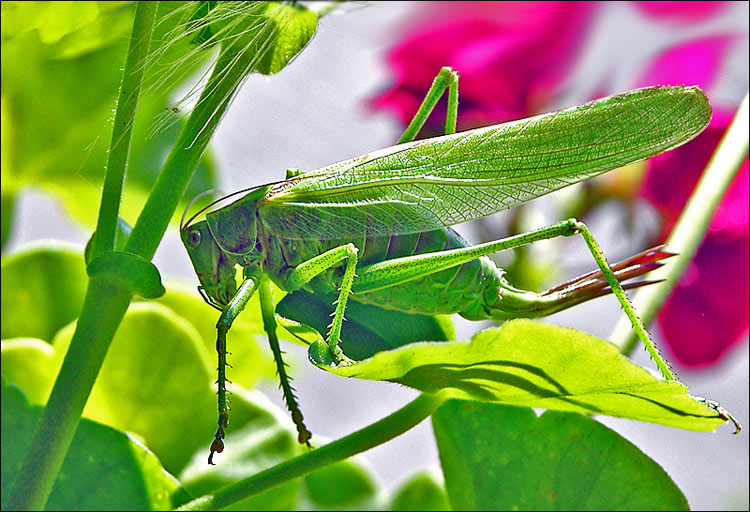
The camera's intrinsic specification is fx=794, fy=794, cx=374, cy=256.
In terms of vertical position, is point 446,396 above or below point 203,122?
below

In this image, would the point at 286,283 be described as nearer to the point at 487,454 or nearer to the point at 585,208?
the point at 487,454

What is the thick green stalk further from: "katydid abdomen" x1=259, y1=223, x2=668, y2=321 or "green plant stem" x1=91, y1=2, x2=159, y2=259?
"katydid abdomen" x1=259, y1=223, x2=668, y2=321

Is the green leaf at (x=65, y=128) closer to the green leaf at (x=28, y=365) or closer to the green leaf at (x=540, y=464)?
the green leaf at (x=28, y=365)

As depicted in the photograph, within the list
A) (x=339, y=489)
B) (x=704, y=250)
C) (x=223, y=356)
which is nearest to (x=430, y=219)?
(x=223, y=356)

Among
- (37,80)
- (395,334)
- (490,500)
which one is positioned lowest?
(490,500)

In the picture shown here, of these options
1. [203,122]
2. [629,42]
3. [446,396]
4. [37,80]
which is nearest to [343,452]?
[446,396]

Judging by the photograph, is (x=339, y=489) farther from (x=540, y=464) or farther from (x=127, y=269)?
(x=127, y=269)

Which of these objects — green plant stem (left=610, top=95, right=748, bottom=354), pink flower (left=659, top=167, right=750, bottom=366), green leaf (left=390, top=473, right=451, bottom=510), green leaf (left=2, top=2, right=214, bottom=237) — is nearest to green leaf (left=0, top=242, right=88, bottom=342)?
green leaf (left=2, top=2, right=214, bottom=237)

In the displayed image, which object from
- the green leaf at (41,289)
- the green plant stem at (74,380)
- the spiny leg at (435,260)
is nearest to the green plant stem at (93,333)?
the green plant stem at (74,380)
